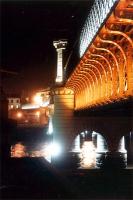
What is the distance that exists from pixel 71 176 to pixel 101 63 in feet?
24.4

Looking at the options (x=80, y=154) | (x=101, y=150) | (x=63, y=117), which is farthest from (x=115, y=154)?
(x=63, y=117)

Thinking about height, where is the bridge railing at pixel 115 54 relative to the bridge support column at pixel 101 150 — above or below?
above

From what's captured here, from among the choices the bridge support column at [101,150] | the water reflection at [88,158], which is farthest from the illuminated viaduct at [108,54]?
the bridge support column at [101,150]

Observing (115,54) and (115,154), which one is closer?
(115,54)

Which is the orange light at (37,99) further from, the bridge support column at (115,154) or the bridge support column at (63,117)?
the bridge support column at (115,154)

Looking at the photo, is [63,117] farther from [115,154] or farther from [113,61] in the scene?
A: [113,61]

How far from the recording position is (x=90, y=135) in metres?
91.9

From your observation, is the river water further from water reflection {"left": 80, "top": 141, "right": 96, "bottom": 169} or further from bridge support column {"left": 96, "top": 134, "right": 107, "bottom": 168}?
bridge support column {"left": 96, "top": 134, "right": 107, "bottom": 168}

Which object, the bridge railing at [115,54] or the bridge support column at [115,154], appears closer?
the bridge railing at [115,54]

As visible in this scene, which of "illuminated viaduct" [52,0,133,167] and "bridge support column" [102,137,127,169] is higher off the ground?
"illuminated viaduct" [52,0,133,167]

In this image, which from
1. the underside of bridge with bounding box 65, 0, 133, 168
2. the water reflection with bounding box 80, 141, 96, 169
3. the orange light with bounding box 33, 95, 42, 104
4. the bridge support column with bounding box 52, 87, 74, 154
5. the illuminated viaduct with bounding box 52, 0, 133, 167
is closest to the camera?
the underside of bridge with bounding box 65, 0, 133, 168

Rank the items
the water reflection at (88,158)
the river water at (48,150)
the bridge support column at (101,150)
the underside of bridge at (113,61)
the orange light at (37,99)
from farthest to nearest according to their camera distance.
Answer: the orange light at (37,99), the bridge support column at (101,150), the river water at (48,150), the water reflection at (88,158), the underside of bridge at (113,61)

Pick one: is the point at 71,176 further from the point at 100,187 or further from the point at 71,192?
the point at 71,192

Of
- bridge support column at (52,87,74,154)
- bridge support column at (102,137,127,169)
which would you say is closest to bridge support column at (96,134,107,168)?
bridge support column at (102,137,127,169)
